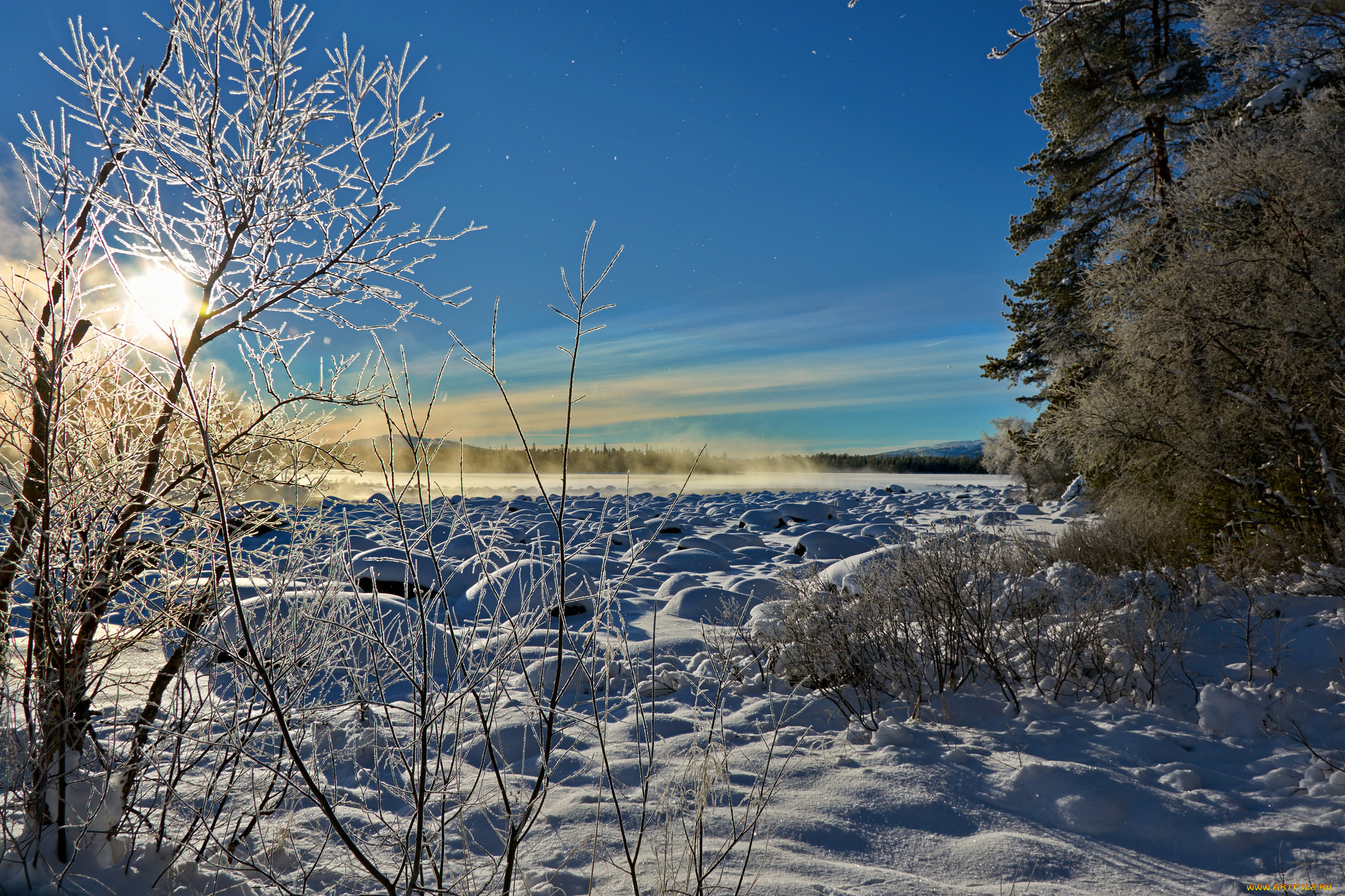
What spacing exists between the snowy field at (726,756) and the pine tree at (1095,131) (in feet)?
25.3

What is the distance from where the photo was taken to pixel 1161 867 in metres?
2.45

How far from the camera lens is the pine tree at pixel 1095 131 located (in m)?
10.6

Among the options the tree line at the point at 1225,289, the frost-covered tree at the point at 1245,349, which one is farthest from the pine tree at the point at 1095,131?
the frost-covered tree at the point at 1245,349

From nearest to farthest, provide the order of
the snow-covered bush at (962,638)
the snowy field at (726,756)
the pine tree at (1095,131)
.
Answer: the snowy field at (726,756)
the snow-covered bush at (962,638)
the pine tree at (1095,131)

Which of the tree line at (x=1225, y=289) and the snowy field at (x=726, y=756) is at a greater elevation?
the tree line at (x=1225, y=289)

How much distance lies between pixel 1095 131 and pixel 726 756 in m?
13.5

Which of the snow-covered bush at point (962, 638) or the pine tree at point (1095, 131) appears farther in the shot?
the pine tree at point (1095, 131)

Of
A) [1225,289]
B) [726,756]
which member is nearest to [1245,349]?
[1225,289]

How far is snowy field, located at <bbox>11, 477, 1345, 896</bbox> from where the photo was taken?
224 centimetres

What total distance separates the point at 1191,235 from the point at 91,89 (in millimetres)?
9848

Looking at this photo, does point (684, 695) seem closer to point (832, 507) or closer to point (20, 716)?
point (20, 716)

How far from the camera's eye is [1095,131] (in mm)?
11531

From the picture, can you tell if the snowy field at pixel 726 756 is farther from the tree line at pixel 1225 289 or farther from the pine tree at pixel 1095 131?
the pine tree at pixel 1095 131

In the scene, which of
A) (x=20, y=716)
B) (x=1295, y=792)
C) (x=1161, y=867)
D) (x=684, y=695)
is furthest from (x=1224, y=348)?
(x=20, y=716)
